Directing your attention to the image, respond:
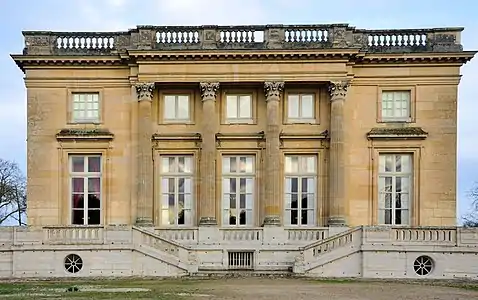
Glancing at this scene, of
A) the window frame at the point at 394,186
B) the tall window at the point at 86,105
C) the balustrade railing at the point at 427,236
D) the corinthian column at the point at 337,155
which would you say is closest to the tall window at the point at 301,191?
the corinthian column at the point at 337,155

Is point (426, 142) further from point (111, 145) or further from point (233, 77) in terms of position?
point (111, 145)

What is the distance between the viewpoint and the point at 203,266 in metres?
30.1

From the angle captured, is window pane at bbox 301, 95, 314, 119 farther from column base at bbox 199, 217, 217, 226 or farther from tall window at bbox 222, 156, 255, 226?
column base at bbox 199, 217, 217, 226

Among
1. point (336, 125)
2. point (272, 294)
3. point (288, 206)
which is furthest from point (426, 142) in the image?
point (272, 294)

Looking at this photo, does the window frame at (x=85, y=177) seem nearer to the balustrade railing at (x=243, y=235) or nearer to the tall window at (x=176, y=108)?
the tall window at (x=176, y=108)

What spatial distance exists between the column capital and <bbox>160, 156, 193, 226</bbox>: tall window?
646cm

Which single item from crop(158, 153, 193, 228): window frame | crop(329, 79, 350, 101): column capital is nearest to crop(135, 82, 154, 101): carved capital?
crop(158, 153, 193, 228): window frame

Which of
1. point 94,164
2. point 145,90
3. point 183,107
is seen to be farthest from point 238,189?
point 94,164

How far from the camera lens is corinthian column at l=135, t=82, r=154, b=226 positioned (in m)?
32.5

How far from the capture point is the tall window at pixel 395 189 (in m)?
33.0

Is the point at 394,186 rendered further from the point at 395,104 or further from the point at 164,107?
the point at 164,107

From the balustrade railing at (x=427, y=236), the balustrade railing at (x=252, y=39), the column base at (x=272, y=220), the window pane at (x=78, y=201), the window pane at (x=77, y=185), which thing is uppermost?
the balustrade railing at (x=252, y=39)

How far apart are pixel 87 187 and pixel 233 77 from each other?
770 cm

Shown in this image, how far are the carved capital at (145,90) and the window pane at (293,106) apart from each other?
5.78m
